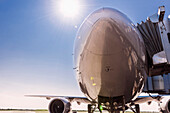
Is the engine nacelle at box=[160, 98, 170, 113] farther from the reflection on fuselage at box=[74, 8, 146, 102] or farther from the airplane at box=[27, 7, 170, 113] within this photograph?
the reflection on fuselage at box=[74, 8, 146, 102]

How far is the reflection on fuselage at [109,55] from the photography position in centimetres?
272

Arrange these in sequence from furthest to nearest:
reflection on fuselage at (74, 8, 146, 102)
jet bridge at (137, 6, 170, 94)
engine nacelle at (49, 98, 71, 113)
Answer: engine nacelle at (49, 98, 71, 113), jet bridge at (137, 6, 170, 94), reflection on fuselage at (74, 8, 146, 102)

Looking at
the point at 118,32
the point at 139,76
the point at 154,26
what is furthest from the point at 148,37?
the point at 118,32

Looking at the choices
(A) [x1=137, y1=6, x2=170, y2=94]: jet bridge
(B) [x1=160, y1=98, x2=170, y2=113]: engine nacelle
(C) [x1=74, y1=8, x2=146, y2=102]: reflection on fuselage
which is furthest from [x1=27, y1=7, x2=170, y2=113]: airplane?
(B) [x1=160, y1=98, x2=170, y2=113]: engine nacelle

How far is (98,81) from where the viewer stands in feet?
9.81

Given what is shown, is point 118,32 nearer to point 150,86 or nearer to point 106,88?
point 106,88

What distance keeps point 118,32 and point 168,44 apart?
4153 millimetres

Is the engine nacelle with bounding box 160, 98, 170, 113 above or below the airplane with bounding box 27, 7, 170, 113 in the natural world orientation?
below

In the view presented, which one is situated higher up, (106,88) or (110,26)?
(110,26)

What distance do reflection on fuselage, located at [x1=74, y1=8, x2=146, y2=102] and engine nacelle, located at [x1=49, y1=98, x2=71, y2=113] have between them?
509 cm

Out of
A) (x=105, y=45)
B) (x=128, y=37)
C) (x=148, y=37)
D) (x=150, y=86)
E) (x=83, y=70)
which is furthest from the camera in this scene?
(x=150, y=86)

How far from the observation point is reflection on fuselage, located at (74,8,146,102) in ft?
8.93

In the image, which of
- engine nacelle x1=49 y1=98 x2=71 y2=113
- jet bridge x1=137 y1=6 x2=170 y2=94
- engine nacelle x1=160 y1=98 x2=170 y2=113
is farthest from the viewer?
engine nacelle x1=49 y1=98 x2=71 y2=113

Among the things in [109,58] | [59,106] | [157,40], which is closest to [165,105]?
[157,40]
